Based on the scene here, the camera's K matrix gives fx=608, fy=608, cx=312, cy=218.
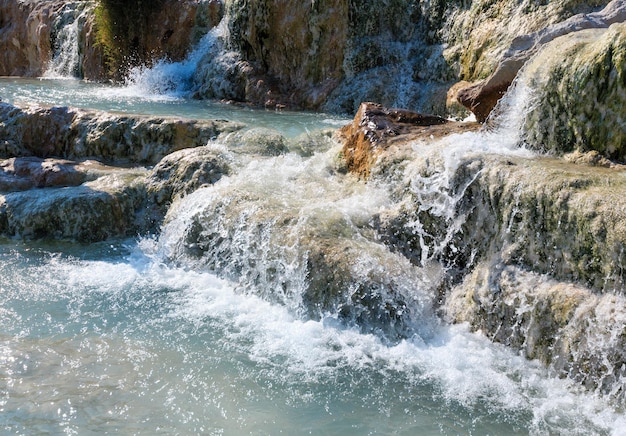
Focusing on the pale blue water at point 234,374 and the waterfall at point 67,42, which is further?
the waterfall at point 67,42

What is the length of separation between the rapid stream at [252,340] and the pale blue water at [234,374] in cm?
1

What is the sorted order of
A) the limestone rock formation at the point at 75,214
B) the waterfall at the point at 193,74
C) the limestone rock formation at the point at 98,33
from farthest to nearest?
the limestone rock formation at the point at 98,33 → the waterfall at the point at 193,74 → the limestone rock formation at the point at 75,214

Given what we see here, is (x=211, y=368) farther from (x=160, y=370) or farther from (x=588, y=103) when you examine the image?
(x=588, y=103)

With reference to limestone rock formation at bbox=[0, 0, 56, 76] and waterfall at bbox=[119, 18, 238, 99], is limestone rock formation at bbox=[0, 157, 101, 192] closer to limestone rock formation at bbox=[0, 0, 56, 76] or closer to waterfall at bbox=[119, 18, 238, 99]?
waterfall at bbox=[119, 18, 238, 99]

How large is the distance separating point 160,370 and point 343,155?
3401mm

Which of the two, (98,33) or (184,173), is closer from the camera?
(184,173)

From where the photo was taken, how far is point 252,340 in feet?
14.1

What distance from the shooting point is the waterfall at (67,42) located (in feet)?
54.1

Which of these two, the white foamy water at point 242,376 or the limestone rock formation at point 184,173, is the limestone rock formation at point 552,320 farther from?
the limestone rock formation at point 184,173

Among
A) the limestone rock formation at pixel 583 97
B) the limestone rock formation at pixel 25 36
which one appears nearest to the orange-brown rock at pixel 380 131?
the limestone rock formation at pixel 583 97

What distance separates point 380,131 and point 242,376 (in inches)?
126

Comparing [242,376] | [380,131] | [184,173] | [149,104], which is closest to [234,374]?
[242,376]

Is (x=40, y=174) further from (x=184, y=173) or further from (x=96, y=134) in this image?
(x=184, y=173)

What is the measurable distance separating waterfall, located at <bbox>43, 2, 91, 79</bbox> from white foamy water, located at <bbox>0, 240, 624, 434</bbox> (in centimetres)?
1310
